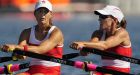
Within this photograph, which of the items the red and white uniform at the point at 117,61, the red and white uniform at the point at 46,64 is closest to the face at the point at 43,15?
the red and white uniform at the point at 46,64

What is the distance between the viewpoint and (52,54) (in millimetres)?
9008

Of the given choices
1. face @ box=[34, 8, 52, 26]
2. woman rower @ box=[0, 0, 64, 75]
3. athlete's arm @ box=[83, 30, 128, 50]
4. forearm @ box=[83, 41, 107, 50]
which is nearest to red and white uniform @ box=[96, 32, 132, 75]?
athlete's arm @ box=[83, 30, 128, 50]

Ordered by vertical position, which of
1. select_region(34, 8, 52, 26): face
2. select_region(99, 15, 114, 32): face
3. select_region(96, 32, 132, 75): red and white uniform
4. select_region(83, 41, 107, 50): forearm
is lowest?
select_region(96, 32, 132, 75): red and white uniform

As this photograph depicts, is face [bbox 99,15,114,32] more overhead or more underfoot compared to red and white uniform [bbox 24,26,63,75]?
more overhead

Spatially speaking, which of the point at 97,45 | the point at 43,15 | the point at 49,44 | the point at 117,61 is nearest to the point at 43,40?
the point at 49,44

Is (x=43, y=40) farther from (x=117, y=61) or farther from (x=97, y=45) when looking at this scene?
(x=117, y=61)

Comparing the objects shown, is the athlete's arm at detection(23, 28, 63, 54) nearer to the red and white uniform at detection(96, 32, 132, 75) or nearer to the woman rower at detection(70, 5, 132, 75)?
the woman rower at detection(70, 5, 132, 75)

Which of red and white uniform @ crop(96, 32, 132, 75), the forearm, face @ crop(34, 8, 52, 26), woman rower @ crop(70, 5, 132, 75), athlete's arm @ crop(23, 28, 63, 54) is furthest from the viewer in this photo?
red and white uniform @ crop(96, 32, 132, 75)

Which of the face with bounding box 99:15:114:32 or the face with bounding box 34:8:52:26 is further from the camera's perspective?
the face with bounding box 99:15:114:32

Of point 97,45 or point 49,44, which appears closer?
point 49,44

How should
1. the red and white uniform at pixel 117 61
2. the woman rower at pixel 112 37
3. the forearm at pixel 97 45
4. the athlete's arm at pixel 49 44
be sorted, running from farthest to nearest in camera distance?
1. the red and white uniform at pixel 117 61
2. the woman rower at pixel 112 37
3. the forearm at pixel 97 45
4. the athlete's arm at pixel 49 44

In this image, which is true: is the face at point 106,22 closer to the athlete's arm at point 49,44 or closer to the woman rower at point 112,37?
the woman rower at point 112,37

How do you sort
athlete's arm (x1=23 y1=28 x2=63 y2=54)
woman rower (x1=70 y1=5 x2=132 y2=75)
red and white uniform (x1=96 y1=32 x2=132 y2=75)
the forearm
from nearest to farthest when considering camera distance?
athlete's arm (x1=23 y1=28 x2=63 y2=54)
the forearm
woman rower (x1=70 y1=5 x2=132 y2=75)
red and white uniform (x1=96 y1=32 x2=132 y2=75)

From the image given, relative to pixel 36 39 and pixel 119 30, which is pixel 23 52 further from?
pixel 119 30
